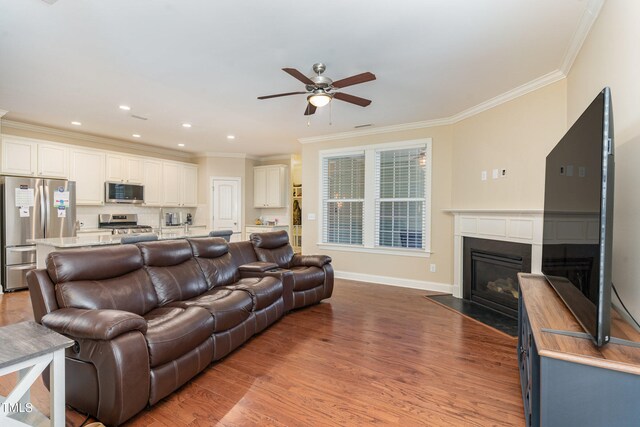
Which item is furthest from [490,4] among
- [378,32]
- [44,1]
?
[44,1]

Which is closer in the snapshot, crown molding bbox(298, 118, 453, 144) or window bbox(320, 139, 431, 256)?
crown molding bbox(298, 118, 453, 144)

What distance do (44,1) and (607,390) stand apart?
3736 millimetres

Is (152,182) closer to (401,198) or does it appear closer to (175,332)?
(401,198)

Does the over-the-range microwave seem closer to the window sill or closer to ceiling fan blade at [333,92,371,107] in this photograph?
the window sill

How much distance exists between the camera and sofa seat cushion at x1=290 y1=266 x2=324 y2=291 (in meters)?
3.87

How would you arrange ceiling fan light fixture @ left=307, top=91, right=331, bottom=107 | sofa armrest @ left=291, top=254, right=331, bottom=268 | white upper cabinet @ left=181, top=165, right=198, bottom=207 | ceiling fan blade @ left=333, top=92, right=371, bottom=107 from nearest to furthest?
ceiling fan light fixture @ left=307, top=91, right=331, bottom=107 → ceiling fan blade @ left=333, top=92, right=371, bottom=107 → sofa armrest @ left=291, top=254, right=331, bottom=268 → white upper cabinet @ left=181, top=165, right=198, bottom=207

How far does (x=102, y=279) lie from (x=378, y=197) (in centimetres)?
417

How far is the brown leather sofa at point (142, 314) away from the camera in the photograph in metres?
1.74

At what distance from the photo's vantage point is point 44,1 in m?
2.13

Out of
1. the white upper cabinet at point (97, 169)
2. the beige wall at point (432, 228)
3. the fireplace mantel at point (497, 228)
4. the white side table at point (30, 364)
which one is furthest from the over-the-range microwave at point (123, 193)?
the fireplace mantel at point (497, 228)

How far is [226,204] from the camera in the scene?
7.57 m

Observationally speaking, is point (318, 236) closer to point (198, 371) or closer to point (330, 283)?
point (330, 283)

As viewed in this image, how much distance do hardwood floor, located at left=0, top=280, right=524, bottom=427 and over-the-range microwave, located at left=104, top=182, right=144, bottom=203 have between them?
278cm

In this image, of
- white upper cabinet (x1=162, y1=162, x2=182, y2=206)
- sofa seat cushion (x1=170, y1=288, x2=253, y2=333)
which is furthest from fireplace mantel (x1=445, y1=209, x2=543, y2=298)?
white upper cabinet (x1=162, y1=162, x2=182, y2=206)
